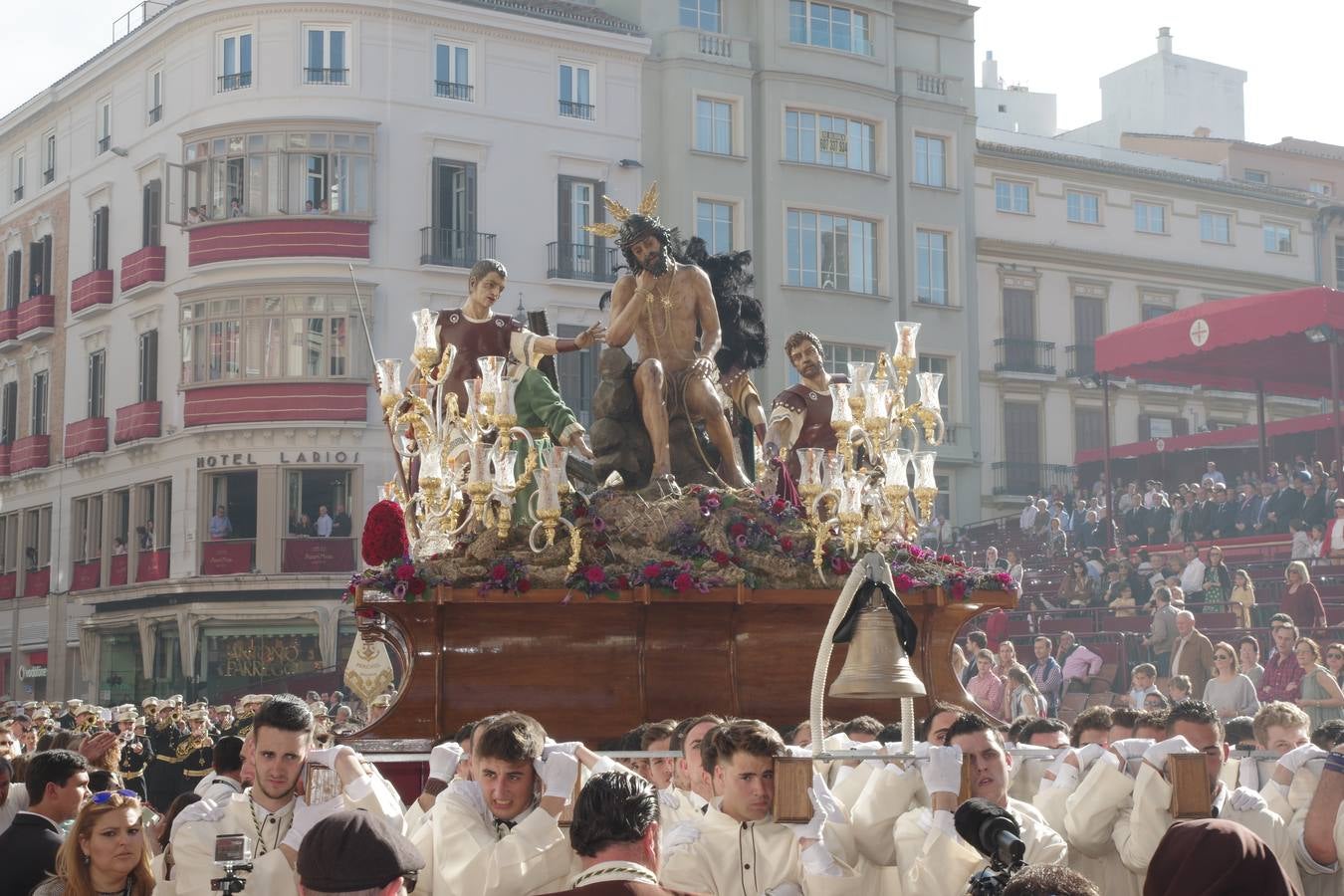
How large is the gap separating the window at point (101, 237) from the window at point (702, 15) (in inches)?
504

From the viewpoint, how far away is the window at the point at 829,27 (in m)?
38.8

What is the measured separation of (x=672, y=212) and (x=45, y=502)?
15613 mm

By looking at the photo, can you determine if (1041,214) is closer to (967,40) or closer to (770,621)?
(967,40)

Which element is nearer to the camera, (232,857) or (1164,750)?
(232,857)

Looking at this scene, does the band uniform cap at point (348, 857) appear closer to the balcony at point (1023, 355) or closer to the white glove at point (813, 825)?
the white glove at point (813, 825)

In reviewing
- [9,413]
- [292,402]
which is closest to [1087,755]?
[292,402]

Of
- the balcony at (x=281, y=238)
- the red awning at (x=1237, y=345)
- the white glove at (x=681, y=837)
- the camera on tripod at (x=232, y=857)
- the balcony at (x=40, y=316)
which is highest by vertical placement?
the balcony at (x=281, y=238)

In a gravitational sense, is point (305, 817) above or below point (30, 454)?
below

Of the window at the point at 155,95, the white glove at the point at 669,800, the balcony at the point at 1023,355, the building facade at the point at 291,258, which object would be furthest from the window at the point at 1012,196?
the white glove at the point at 669,800

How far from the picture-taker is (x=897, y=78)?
4025 cm

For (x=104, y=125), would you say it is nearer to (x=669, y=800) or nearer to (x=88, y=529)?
(x=88, y=529)

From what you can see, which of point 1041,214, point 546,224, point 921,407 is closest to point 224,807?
point 921,407

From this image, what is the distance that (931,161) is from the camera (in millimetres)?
40594

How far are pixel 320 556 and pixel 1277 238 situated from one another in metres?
26.6
